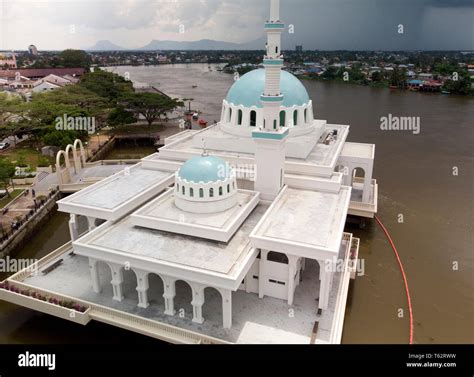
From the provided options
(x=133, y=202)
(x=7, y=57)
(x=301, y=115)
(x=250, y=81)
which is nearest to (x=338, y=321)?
(x=133, y=202)

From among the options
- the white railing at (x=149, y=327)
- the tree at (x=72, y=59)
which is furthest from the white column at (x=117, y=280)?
the tree at (x=72, y=59)

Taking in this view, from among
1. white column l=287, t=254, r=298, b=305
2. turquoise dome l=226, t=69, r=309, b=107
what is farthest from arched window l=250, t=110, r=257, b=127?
white column l=287, t=254, r=298, b=305

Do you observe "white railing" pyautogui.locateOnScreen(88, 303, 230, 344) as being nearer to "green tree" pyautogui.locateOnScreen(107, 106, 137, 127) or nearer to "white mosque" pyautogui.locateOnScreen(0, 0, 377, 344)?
"white mosque" pyautogui.locateOnScreen(0, 0, 377, 344)

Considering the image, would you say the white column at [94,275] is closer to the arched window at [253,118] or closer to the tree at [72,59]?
the arched window at [253,118]

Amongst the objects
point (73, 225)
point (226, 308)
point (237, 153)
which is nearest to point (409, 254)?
point (237, 153)

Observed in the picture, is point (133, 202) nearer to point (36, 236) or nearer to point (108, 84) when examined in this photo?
point (36, 236)
